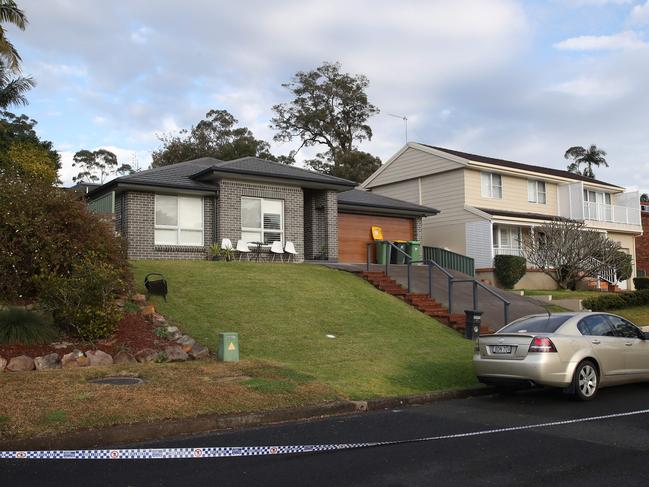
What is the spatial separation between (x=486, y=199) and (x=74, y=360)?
2454 cm

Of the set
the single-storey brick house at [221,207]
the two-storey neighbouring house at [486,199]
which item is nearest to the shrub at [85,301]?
the single-storey brick house at [221,207]

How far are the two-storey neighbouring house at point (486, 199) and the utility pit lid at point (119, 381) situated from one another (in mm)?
→ 21240

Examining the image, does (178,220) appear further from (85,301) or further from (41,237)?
(85,301)

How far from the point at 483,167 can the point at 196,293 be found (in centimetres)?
1965

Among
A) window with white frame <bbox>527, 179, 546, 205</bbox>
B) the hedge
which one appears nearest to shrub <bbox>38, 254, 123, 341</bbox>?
the hedge

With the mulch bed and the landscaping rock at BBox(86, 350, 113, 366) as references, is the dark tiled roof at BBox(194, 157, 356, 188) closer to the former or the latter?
the mulch bed

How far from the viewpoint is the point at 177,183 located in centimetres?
2050

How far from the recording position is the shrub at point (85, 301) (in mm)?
10805

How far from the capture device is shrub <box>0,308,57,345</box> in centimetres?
1033

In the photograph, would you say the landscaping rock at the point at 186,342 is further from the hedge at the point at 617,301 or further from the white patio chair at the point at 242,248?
the hedge at the point at 617,301

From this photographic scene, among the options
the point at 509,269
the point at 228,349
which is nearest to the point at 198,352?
the point at 228,349

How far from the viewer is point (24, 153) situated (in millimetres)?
28734

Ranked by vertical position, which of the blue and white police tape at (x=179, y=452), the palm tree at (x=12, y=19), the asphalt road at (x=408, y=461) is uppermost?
the palm tree at (x=12, y=19)

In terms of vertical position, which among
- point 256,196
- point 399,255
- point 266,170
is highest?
point 266,170
